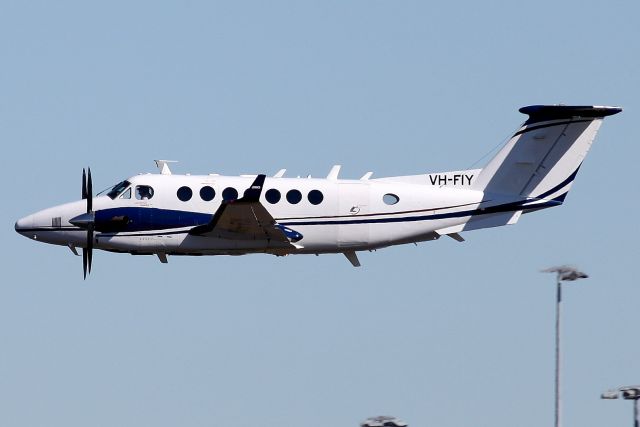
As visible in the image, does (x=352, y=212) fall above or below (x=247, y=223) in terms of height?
above

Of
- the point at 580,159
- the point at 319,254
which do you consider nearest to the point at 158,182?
the point at 319,254

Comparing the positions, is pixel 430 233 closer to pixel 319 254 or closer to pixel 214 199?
pixel 319 254

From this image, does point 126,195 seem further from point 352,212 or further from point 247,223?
point 352,212

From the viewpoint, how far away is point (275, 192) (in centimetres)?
4409

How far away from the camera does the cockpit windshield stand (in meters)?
44.5

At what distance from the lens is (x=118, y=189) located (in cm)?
4469

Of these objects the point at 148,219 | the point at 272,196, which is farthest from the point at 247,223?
the point at 148,219

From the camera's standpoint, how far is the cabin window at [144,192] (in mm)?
44125

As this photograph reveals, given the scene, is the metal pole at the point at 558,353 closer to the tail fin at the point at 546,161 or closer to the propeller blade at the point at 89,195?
the tail fin at the point at 546,161

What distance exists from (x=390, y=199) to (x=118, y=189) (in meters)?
9.04

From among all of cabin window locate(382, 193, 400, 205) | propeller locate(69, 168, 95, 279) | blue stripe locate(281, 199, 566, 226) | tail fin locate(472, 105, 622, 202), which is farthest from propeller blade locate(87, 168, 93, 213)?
tail fin locate(472, 105, 622, 202)

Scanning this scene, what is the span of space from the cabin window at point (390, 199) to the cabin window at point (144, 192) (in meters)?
7.72

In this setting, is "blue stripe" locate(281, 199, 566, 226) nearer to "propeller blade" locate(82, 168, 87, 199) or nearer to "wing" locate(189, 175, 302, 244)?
"wing" locate(189, 175, 302, 244)

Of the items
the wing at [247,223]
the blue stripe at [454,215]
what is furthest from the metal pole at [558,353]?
the wing at [247,223]
